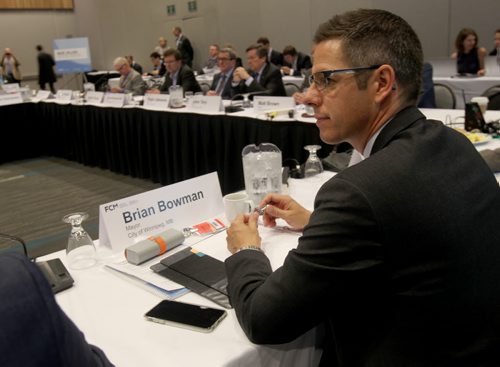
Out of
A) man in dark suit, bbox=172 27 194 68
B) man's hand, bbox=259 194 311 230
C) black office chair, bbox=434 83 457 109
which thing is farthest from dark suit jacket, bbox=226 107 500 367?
man in dark suit, bbox=172 27 194 68

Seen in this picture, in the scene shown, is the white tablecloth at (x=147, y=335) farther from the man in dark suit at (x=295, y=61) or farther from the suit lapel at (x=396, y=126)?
the man in dark suit at (x=295, y=61)

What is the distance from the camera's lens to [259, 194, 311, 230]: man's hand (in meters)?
1.43

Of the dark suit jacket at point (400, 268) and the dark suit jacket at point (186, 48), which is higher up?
the dark suit jacket at point (186, 48)

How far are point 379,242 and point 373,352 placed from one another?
222 mm

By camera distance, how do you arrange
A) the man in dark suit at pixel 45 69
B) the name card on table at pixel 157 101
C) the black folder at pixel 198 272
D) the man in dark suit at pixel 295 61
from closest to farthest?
the black folder at pixel 198 272
the name card on table at pixel 157 101
the man in dark suit at pixel 295 61
the man in dark suit at pixel 45 69

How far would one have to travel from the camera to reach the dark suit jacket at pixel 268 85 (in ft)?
16.8

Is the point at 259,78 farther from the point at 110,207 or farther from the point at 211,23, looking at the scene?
the point at 211,23

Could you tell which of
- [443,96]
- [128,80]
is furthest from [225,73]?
[443,96]

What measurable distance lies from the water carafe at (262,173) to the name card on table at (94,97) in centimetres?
424

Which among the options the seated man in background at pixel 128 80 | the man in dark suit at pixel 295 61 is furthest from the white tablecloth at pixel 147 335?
the man in dark suit at pixel 295 61

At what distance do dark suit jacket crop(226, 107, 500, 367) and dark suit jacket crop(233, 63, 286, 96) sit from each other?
4.29 m

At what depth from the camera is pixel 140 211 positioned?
1.43 meters

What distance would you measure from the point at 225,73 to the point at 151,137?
136 cm

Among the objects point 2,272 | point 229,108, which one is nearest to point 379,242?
point 2,272
